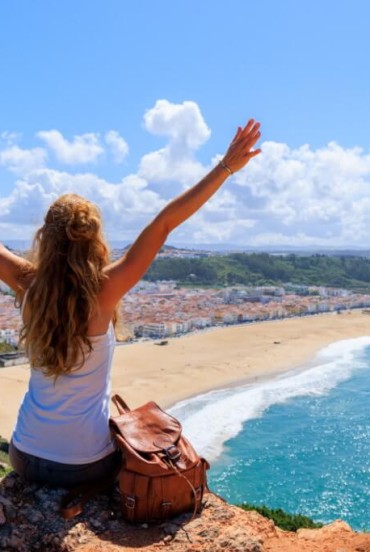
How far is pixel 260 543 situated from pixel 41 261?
1.49 metres

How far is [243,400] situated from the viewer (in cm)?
2725

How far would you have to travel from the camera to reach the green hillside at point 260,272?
111812 mm

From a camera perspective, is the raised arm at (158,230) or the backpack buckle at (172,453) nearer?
the raised arm at (158,230)

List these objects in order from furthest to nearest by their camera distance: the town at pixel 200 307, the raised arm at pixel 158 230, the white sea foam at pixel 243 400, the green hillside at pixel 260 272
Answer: the green hillside at pixel 260 272 → the town at pixel 200 307 → the white sea foam at pixel 243 400 → the raised arm at pixel 158 230

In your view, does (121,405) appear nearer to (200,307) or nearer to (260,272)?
(200,307)

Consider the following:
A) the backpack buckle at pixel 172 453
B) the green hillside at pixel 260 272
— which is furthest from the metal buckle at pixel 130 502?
the green hillside at pixel 260 272

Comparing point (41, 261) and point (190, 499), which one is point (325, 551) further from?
point (41, 261)

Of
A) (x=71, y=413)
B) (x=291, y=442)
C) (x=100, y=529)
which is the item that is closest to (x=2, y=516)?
(x=100, y=529)

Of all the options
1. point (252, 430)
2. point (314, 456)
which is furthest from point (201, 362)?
point (314, 456)

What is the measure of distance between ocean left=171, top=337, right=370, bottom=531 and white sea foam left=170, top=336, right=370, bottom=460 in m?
0.04

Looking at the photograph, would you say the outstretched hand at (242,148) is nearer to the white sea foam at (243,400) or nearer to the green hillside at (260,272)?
the white sea foam at (243,400)

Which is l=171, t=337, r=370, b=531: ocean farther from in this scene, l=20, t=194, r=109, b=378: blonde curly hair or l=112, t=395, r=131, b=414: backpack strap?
l=20, t=194, r=109, b=378: blonde curly hair

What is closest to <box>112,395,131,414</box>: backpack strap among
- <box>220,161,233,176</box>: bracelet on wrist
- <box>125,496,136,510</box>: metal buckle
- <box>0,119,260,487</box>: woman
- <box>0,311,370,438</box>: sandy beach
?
<box>0,119,260,487</box>: woman

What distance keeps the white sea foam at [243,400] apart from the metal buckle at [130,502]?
16941 millimetres
